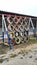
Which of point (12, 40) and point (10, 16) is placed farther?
point (10, 16)

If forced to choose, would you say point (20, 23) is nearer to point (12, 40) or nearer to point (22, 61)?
point (12, 40)

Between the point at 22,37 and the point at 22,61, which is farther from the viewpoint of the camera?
the point at 22,37

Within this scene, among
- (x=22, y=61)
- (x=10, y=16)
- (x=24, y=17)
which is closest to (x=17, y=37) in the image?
(x=10, y=16)

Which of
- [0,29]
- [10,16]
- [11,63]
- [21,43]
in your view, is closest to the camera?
[11,63]

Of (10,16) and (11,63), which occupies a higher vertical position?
(10,16)

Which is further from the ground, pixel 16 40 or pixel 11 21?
pixel 11 21

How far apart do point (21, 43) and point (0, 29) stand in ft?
11.0

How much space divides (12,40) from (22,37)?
1.90 m

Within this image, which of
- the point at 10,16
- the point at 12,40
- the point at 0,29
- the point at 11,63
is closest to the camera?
the point at 11,63

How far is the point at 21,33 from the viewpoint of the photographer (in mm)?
16875

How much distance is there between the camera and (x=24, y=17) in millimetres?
19281

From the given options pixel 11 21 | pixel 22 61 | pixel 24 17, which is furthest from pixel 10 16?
pixel 22 61

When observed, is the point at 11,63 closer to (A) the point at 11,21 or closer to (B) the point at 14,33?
(B) the point at 14,33

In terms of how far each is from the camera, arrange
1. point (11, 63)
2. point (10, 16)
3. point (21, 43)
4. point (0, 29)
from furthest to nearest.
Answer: point (0, 29), point (10, 16), point (21, 43), point (11, 63)
